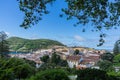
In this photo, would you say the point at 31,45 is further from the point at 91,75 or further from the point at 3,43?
the point at 91,75

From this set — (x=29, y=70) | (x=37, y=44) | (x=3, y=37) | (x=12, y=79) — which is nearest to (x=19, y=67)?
(x=29, y=70)

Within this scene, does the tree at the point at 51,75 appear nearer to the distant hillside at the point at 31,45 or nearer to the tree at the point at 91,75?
the tree at the point at 91,75

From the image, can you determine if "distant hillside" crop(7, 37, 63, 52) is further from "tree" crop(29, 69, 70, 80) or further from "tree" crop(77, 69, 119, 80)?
"tree" crop(77, 69, 119, 80)

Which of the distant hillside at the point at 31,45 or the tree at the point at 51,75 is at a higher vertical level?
the distant hillside at the point at 31,45

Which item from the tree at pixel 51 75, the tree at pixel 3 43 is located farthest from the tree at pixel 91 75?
the tree at pixel 3 43

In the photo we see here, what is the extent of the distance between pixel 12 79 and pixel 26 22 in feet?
24.4

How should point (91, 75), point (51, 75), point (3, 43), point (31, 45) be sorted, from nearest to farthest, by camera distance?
point (91, 75) < point (51, 75) < point (3, 43) < point (31, 45)

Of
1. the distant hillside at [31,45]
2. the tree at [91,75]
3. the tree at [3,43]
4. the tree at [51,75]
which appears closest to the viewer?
the tree at [91,75]

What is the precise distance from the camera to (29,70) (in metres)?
19.6

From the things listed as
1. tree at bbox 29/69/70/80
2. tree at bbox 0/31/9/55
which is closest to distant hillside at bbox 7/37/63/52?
tree at bbox 0/31/9/55

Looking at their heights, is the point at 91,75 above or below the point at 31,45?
below

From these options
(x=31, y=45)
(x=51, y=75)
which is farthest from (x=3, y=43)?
(x=31, y=45)

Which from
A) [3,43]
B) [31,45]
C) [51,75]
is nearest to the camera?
[51,75]

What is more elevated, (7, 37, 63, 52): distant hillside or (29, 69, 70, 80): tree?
(7, 37, 63, 52): distant hillside
